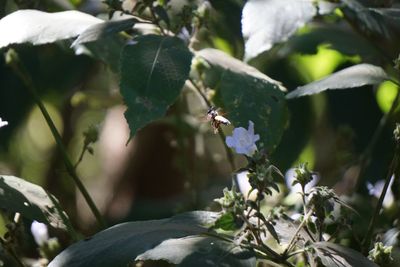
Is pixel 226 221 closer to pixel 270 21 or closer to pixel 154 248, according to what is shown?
pixel 154 248

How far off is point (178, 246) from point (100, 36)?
0.32 m

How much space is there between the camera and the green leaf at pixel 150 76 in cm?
106

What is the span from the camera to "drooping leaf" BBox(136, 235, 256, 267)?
0.88 metres

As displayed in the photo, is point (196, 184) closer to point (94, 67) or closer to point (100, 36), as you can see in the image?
point (94, 67)

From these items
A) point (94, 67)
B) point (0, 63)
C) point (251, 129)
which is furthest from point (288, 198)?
point (94, 67)

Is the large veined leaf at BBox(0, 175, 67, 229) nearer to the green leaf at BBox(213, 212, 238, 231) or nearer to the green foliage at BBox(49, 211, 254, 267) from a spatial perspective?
the green foliage at BBox(49, 211, 254, 267)

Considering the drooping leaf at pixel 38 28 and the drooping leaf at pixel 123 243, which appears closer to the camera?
the drooping leaf at pixel 123 243

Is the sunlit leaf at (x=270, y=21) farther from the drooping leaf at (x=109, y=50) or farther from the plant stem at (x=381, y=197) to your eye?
the drooping leaf at (x=109, y=50)

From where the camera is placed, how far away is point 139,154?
283 centimetres

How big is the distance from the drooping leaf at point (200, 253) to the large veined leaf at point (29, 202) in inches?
9.3

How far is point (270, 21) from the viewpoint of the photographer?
117cm

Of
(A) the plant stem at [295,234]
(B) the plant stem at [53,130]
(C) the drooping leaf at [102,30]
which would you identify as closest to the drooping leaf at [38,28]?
(C) the drooping leaf at [102,30]

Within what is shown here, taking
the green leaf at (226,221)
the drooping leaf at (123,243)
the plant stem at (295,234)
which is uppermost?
the green leaf at (226,221)

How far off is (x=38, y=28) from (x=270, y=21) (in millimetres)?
298
